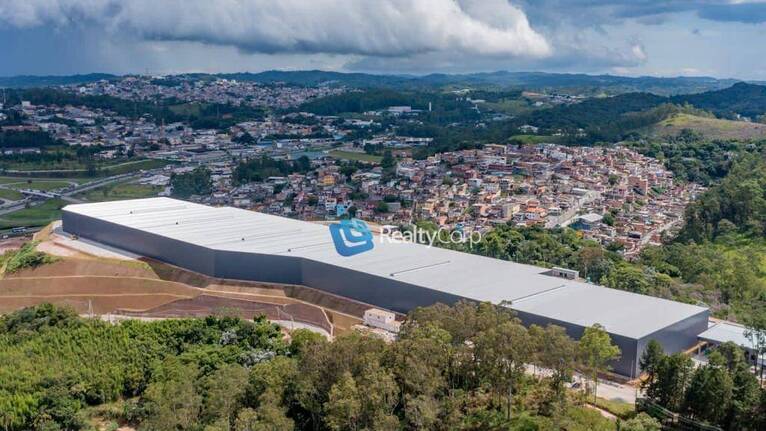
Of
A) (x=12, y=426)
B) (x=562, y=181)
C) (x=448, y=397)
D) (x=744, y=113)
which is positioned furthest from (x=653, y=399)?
(x=744, y=113)

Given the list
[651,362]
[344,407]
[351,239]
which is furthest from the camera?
[351,239]

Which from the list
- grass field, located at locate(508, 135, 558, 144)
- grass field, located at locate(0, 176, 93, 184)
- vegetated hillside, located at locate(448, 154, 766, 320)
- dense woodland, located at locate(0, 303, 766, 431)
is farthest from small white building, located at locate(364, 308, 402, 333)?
grass field, located at locate(508, 135, 558, 144)

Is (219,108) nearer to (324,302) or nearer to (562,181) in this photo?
(562,181)

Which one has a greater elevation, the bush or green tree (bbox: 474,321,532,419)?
green tree (bbox: 474,321,532,419)

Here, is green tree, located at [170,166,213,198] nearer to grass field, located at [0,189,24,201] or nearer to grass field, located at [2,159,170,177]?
grass field, located at [2,159,170,177]

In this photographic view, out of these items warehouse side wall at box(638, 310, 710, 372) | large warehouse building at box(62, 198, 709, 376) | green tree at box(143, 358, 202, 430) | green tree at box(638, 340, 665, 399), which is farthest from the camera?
large warehouse building at box(62, 198, 709, 376)

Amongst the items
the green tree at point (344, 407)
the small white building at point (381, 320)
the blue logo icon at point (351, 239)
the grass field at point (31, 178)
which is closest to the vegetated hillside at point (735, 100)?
the grass field at point (31, 178)

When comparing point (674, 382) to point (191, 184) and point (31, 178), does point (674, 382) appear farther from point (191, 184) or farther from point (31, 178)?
point (31, 178)

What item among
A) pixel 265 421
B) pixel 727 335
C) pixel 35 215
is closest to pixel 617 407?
pixel 727 335
